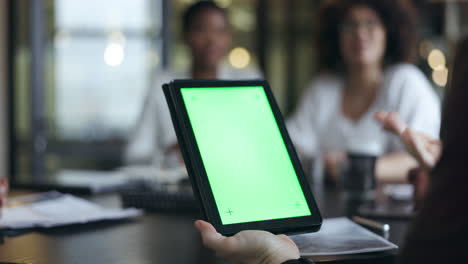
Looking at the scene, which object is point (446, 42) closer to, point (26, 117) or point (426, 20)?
point (426, 20)

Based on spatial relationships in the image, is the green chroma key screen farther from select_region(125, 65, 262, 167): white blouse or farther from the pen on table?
select_region(125, 65, 262, 167): white blouse

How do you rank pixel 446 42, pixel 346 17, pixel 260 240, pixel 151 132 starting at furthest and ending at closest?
1. pixel 446 42
2. pixel 151 132
3. pixel 346 17
4. pixel 260 240

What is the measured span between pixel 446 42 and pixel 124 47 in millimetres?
2387

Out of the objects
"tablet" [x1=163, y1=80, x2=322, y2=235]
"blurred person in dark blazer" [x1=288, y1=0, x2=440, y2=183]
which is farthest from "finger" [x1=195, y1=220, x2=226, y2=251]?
"blurred person in dark blazer" [x1=288, y1=0, x2=440, y2=183]

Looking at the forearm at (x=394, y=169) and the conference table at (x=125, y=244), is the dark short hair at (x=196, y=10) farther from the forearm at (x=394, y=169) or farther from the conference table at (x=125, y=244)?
the conference table at (x=125, y=244)

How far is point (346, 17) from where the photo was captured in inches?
115

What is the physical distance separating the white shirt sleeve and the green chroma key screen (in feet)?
5.28

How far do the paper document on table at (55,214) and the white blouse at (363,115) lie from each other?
1.15m

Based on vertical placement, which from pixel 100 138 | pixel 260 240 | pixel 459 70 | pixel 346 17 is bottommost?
pixel 100 138

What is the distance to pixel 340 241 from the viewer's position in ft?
3.89

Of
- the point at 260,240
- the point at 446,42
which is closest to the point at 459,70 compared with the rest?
the point at 260,240

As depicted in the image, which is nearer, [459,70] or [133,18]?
[459,70]

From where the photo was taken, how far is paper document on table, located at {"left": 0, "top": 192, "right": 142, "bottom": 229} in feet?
4.75

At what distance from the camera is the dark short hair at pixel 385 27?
2.88 meters
